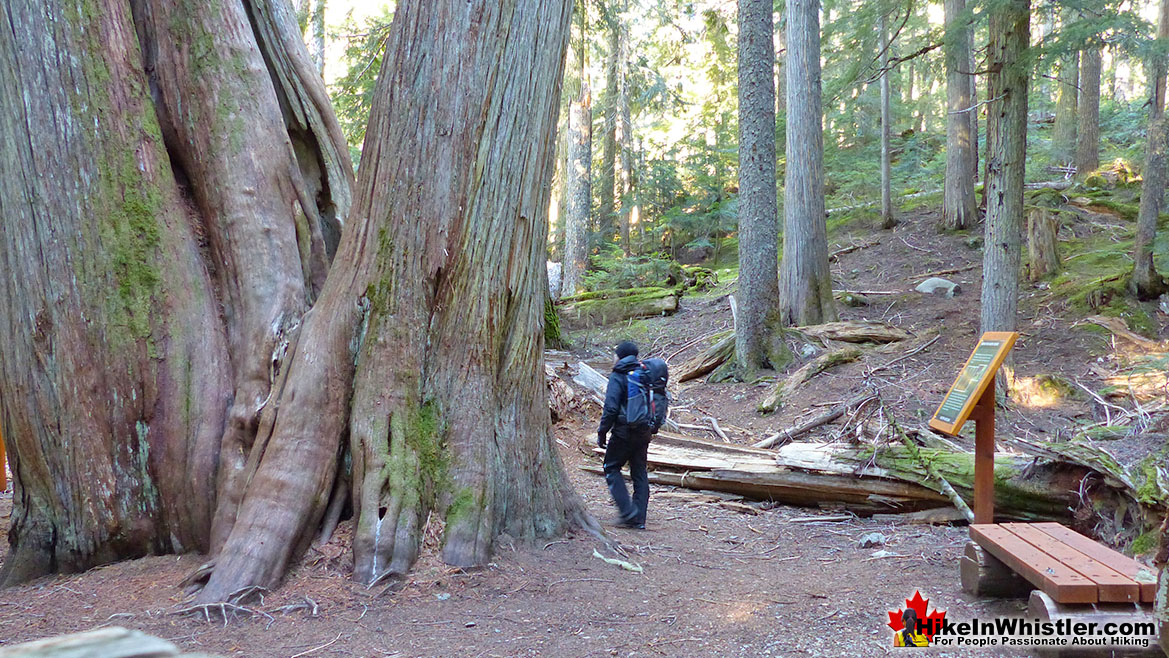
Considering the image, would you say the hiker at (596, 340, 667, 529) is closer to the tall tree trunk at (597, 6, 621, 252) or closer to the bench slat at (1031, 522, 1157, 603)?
the bench slat at (1031, 522, 1157, 603)

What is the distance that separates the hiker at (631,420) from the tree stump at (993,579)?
8.70 ft

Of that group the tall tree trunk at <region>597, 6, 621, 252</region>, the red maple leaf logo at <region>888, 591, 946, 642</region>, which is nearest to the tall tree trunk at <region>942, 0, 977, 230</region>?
the tall tree trunk at <region>597, 6, 621, 252</region>

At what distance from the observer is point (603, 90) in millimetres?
25984

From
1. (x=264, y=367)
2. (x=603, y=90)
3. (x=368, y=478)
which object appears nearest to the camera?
(x=368, y=478)

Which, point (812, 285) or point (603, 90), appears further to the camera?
point (603, 90)

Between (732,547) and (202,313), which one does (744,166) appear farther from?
(202,313)

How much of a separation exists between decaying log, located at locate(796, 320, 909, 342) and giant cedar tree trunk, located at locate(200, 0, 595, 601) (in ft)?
27.3

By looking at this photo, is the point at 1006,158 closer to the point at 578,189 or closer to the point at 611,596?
the point at 611,596

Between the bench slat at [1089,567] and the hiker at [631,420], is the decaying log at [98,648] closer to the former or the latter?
the bench slat at [1089,567]

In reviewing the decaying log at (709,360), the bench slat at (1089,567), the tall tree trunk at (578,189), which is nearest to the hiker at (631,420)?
the bench slat at (1089,567)

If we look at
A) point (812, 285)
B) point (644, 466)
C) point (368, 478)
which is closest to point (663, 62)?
point (812, 285)

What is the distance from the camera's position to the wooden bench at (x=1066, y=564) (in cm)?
351

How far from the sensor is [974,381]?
516 centimetres

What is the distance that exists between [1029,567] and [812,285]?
30.8 ft
